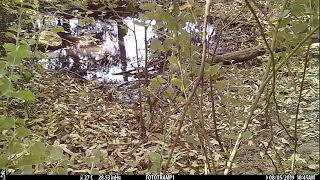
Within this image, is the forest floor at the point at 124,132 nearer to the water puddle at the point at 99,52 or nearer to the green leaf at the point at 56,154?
the green leaf at the point at 56,154

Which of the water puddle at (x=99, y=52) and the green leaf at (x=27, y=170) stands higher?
the green leaf at (x=27, y=170)

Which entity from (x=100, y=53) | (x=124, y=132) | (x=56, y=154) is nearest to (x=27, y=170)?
(x=56, y=154)

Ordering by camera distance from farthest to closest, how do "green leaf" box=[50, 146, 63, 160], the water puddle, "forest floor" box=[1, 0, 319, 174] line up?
1. the water puddle
2. "forest floor" box=[1, 0, 319, 174]
3. "green leaf" box=[50, 146, 63, 160]

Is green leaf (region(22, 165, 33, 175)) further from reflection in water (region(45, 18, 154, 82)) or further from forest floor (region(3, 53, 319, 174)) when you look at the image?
reflection in water (region(45, 18, 154, 82))

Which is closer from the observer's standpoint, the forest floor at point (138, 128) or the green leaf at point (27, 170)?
the green leaf at point (27, 170)

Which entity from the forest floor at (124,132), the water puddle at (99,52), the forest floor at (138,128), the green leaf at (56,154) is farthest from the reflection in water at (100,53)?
the green leaf at (56,154)

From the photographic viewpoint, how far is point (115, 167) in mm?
2686

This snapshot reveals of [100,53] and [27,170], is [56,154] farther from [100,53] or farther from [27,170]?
[100,53]

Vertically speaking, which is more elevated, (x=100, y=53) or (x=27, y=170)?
(x=27, y=170)

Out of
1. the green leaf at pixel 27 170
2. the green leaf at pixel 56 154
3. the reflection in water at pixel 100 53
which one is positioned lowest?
the reflection in water at pixel 100 53

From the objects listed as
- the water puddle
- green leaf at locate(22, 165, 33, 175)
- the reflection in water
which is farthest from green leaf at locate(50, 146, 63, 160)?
the reflection in water

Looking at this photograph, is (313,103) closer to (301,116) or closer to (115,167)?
(301,116)

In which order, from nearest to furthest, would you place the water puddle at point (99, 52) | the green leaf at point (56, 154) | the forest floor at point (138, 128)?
the green leaf at point (56, 154)
the forest floor at point (138, 128)
the water puddle at point (99, 52)

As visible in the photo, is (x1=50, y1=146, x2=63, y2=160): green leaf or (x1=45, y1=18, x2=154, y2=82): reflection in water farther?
(x1=45, y1=18, x2=154, y2=82): reflection in water
